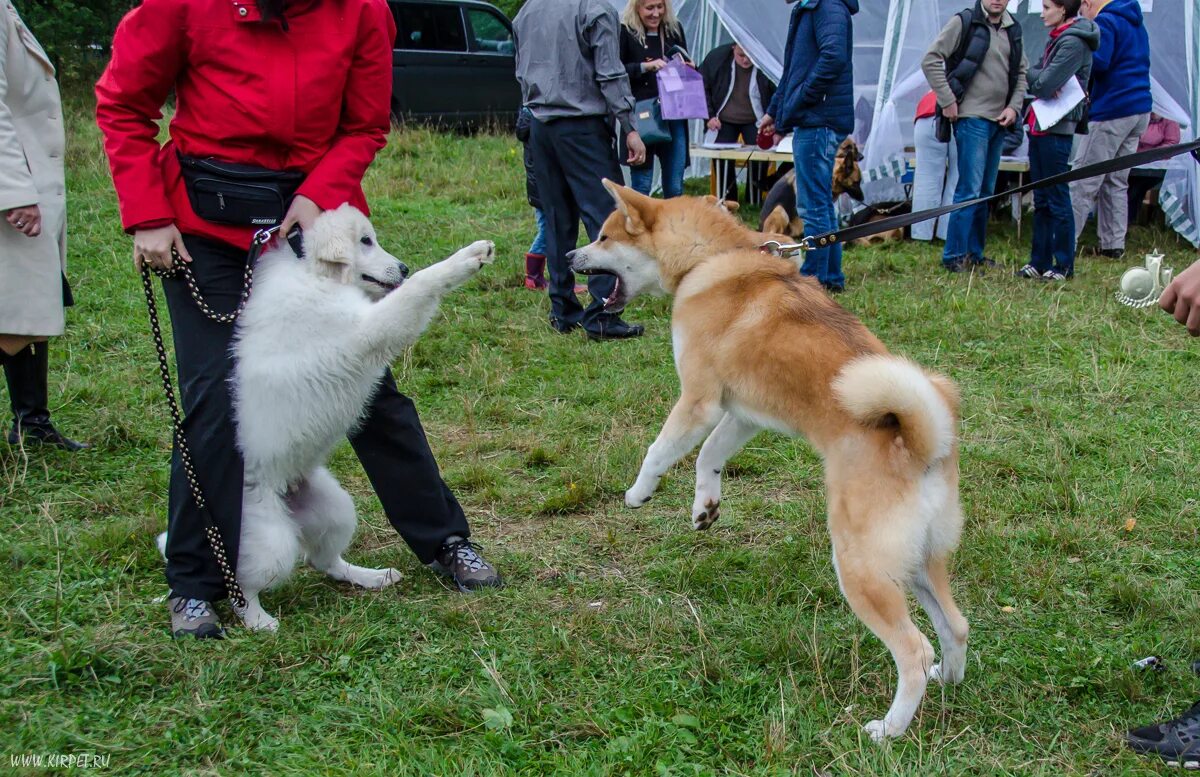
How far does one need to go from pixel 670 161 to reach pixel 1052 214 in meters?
3.13

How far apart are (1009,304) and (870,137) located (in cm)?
420

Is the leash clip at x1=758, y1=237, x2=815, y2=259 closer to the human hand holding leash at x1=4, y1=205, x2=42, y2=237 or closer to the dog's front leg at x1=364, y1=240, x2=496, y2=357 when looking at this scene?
the dog's front leg at x1=364, y1=240, x2=496, y2=357

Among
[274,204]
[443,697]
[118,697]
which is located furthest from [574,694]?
[274,204]

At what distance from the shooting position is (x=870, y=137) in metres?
10.2

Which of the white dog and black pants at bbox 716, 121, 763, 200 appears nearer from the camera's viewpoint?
the white dog

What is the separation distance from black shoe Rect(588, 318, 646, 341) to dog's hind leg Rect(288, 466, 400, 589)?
3002 mm

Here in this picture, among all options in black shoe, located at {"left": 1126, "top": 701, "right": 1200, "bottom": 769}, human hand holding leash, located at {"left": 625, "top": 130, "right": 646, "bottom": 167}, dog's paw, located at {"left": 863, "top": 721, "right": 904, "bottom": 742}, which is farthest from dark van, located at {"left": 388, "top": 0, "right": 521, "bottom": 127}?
black shoe, located at {"left": 1126, "top": 701, "right": 1200, "bottom": 769}

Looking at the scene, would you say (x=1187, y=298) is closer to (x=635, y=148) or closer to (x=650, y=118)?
Answer: (x=635, y=148)

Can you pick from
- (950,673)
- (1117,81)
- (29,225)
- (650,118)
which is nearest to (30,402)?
(29,225)

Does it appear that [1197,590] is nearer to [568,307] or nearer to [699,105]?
[568,307]

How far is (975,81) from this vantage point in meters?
7.72

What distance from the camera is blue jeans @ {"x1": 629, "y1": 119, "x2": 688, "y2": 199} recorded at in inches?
316

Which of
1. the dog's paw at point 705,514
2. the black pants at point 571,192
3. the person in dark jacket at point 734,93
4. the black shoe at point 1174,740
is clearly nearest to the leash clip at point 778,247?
the dog's paw at point 705,514

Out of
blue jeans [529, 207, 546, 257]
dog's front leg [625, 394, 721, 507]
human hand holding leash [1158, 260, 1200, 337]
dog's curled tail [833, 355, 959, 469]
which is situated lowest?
blue jeans [529, 207, 546, 257]
